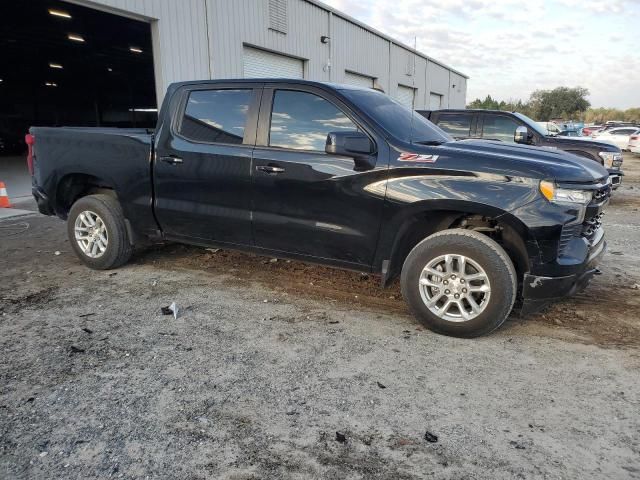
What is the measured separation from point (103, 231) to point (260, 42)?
1002cm

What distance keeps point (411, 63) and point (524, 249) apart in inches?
963

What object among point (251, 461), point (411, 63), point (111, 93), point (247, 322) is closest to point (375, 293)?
point (247, 322)

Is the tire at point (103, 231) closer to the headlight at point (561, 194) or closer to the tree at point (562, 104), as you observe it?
the headlight at point (561, 194)

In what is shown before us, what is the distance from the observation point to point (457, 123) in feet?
32.4

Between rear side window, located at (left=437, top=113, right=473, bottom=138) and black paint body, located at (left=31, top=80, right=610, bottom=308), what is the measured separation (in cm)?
→ 586

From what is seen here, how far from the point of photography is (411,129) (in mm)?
4215

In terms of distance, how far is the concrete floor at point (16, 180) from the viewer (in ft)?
35.7

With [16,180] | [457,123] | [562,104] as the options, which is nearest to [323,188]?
[457,123]

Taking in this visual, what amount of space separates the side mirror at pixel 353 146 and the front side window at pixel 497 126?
265 inches

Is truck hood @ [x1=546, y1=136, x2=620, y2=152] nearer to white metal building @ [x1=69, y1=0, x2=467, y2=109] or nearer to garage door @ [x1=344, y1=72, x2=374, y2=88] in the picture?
white metal building @ [x1=69, y1=0, x2=467, y2=109]

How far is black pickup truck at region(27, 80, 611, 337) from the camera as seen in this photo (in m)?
3.47

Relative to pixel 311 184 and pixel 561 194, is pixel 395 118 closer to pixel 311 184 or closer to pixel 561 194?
pixel 311 184

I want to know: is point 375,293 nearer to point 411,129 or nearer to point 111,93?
point 411,129

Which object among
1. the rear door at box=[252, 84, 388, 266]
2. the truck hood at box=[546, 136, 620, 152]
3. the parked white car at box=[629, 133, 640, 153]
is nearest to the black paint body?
the rear door at box=[252, 84, 388, 266]
